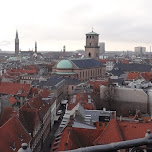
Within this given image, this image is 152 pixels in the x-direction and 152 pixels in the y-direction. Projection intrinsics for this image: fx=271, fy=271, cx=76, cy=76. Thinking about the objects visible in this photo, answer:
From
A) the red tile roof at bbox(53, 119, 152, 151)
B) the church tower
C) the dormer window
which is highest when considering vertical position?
the church tower

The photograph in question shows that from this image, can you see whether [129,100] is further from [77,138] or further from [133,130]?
[77,138]

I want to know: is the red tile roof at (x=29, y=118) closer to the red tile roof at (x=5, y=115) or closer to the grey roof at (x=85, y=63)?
the red tile roof at (x=5, y=115)

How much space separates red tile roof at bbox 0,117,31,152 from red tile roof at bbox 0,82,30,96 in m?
19.6

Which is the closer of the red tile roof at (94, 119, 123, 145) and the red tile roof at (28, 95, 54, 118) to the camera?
the red tile roof at (94, 119, 123, 145)

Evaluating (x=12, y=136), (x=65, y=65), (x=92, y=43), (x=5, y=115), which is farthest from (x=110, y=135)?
(x=92, y=43)

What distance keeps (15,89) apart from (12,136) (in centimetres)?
2370

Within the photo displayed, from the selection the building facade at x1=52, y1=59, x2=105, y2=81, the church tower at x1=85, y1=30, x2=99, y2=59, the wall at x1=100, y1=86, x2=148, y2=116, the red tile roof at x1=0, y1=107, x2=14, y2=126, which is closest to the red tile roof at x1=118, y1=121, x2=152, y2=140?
the red tile roof at x1=0, y1=107, x2=14, y2=126

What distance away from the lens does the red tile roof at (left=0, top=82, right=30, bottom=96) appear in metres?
41.9

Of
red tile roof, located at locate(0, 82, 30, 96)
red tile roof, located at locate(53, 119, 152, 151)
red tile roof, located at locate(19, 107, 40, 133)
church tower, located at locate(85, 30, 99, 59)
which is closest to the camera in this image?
red tile roof, located at locate(53, 119, 152, 151)

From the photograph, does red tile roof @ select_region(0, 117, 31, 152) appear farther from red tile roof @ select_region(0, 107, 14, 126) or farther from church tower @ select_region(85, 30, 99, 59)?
church tower @ select_region(85, 30, 99, 59)

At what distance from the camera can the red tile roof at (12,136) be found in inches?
733

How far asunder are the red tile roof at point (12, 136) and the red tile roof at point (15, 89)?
64.4ft

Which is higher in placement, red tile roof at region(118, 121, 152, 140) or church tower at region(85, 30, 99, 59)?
church tower at region(85, 30, 99, 59)

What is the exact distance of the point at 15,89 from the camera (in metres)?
43.1
